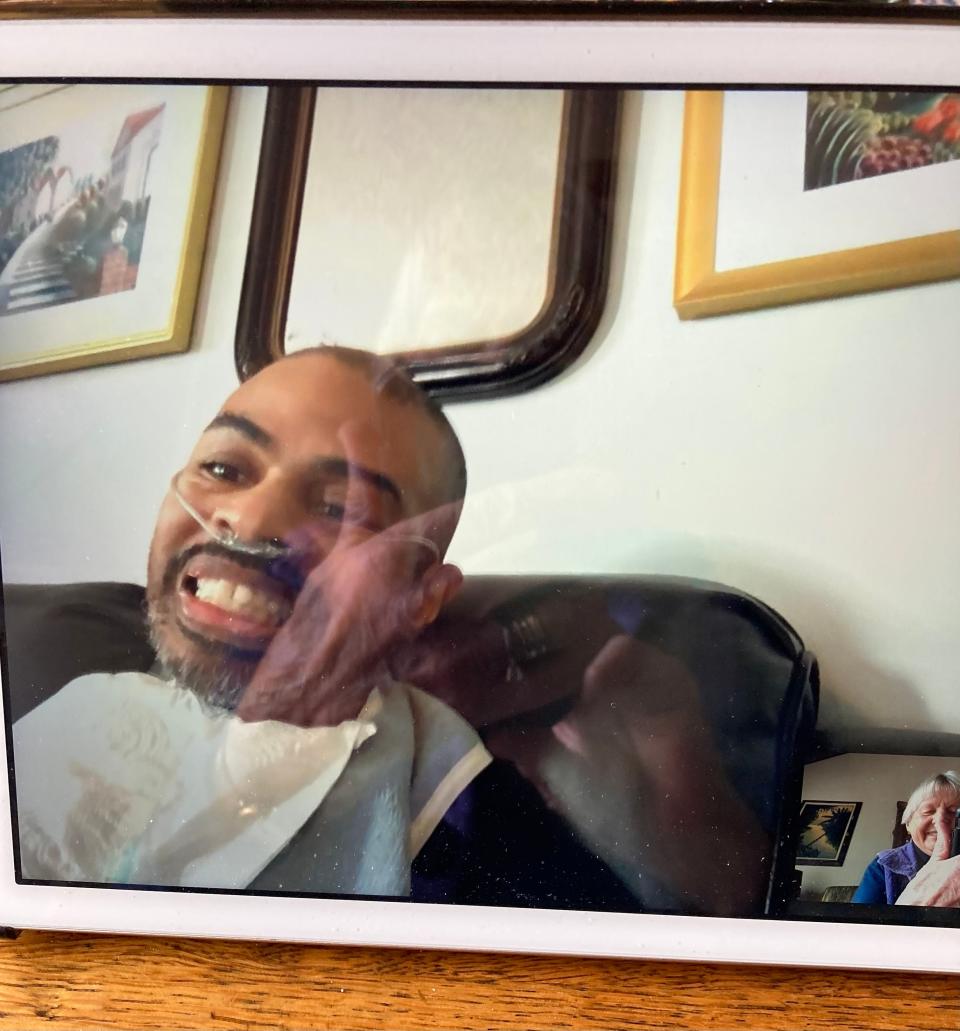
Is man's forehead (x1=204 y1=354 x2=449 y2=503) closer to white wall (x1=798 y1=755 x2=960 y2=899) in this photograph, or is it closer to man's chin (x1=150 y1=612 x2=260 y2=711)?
man's chin (x1=150 y1=612 x2=260 y2=711)

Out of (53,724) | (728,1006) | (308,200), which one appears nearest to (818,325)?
(308,200)

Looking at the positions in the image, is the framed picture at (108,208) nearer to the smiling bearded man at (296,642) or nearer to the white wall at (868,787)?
the smiling bearded man at (296,642)

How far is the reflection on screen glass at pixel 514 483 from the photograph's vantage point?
2.18 ft

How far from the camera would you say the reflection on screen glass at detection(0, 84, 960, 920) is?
2.18ft

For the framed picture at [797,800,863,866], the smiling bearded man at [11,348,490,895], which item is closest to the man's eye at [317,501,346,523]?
the smiling bearded man at [11,348,490,895]

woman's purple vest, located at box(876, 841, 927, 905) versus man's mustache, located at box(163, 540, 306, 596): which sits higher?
man's mustache, located at box(163, 540, 306, 596)

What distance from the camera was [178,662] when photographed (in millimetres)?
697

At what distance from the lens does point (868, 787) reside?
0.68 m

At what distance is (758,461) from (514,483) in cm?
18

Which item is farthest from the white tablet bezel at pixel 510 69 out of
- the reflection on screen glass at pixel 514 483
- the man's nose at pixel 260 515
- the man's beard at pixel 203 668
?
the man's nose at pixel 260 515

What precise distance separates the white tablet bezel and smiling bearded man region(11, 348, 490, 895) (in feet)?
0.14

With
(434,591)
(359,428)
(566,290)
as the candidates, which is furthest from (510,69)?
(434,591)

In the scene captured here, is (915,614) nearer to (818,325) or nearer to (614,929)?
(818,325)

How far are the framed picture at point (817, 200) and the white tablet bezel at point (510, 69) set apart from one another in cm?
3
